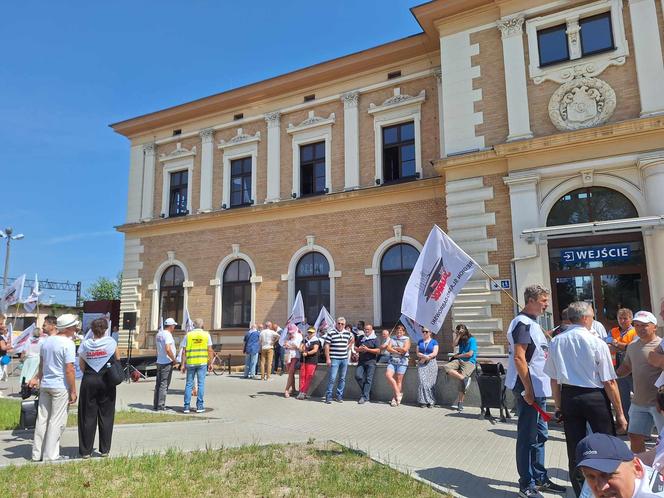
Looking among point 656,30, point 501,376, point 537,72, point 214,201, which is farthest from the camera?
point 214,201

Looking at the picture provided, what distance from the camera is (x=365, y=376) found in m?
12.0

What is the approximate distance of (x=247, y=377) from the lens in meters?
17.3

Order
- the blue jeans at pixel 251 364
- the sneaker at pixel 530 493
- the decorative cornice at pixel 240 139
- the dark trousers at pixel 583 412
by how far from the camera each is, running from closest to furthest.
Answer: the dark trousers at pixel 583 412, the sneaker at pixel 530 493, the blue jeans at pixel 251 364, the decorative cornice at pixel 240 139

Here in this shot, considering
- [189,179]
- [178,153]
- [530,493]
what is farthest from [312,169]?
[530,493]

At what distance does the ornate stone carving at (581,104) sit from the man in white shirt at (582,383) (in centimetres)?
1108

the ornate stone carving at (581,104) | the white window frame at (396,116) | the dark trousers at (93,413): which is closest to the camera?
the dark trousers at (93,413)

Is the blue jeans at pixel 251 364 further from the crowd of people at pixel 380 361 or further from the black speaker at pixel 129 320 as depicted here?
the black speaker at pixel 129 320

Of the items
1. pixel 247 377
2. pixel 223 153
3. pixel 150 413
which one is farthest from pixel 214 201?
pixel 150 413

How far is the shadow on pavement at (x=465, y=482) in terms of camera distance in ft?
17.7

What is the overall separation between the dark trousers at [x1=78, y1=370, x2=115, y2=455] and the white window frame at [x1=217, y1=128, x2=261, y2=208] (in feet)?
51.8

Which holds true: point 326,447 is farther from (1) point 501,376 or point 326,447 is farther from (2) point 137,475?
(1) point 501,376

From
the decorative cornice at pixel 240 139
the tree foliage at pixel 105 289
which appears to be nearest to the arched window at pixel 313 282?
the decorative cornice at pixel 240 139

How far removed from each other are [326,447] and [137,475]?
255 cm

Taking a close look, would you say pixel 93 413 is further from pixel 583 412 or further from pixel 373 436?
pixel 583 412
